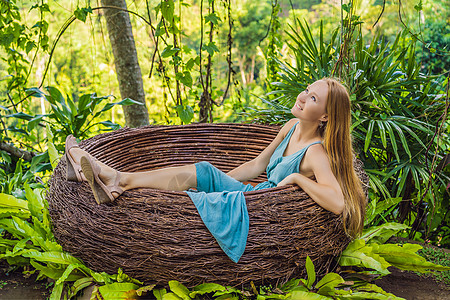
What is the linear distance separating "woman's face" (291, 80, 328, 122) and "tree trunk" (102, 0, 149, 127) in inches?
70.4

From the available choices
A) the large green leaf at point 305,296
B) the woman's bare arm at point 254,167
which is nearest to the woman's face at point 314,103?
the woman's bare arm at point 254,167

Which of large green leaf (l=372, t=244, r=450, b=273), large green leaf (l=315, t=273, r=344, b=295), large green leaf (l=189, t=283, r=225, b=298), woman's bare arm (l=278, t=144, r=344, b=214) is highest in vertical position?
woman's bare arm (l=278, t=144, r=344, b=214)

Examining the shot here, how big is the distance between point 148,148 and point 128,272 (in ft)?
4.01

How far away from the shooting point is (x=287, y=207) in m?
1.74

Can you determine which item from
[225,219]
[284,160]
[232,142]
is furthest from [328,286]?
[232,142]

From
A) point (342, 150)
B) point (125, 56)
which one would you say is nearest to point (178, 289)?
point (342, 150)

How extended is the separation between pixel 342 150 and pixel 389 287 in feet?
2.66

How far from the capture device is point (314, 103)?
205 cm

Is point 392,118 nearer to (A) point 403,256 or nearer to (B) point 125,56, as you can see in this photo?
(A) point 403,256

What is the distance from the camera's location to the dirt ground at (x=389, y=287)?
2115 mm

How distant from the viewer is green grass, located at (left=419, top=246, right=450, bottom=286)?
232 cm

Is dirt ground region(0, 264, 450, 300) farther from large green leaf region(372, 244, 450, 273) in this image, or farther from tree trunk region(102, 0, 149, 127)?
tree trunk region(102, 0, 149, 127)

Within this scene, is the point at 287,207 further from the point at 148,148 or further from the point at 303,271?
the point at 148,148

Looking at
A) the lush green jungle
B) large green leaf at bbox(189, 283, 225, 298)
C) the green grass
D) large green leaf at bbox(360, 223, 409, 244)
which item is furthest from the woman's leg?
the green grass
